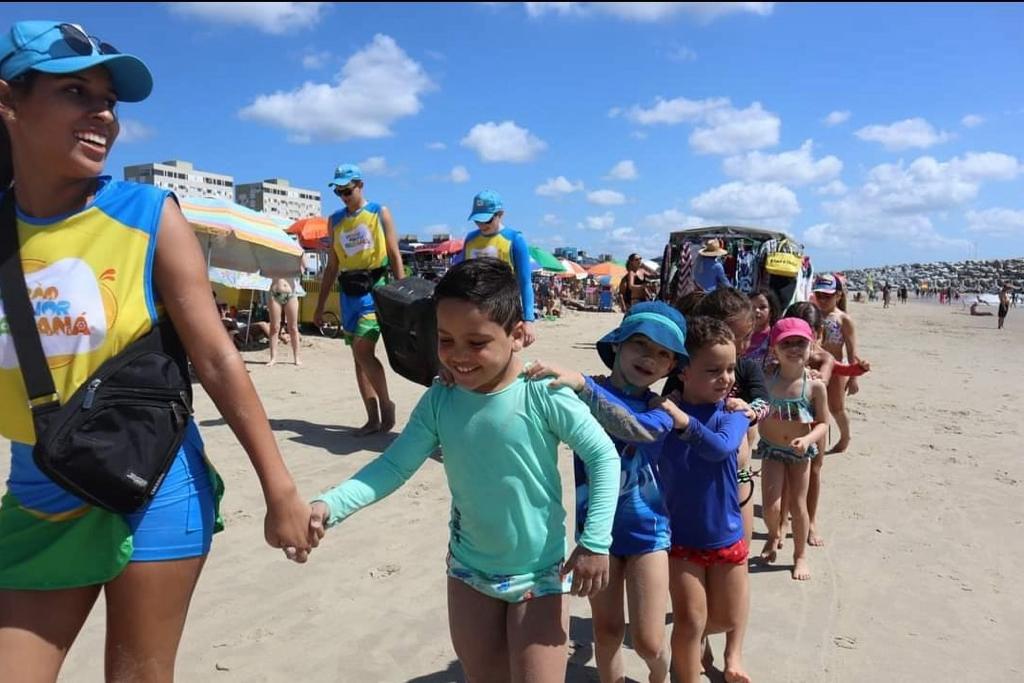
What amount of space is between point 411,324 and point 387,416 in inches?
73.2

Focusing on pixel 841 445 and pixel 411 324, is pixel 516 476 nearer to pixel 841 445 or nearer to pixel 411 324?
pixel 411 324

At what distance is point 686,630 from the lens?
2816 mm

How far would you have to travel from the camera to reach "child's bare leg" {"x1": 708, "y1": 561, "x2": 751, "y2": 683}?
2.90 meters

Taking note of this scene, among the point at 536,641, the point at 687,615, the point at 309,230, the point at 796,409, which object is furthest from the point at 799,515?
the point at 309,230

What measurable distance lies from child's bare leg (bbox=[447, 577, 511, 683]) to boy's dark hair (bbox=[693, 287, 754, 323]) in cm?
175

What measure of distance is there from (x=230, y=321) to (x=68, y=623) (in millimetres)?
11648

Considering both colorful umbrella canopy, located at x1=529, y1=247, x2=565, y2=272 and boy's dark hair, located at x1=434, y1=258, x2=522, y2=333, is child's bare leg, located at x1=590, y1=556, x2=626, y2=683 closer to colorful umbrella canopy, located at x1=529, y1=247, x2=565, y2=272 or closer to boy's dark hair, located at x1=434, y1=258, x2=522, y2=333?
boy's dark hair, located at x1=434, y1=258, x2=522, y2=333

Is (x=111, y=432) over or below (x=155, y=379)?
below

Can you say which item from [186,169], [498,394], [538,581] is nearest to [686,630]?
[538,581]

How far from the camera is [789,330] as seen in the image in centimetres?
418

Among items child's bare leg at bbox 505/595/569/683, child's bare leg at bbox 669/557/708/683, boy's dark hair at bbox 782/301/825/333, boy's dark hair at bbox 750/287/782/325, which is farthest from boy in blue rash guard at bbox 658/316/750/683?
boy's dark hair at bbox 750/287/782/325

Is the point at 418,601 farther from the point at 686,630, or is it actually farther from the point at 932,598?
the point at 932,598

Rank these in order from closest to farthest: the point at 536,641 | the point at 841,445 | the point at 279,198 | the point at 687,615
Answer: the point at 536,641, the point at 687,615, the point at 841,445, the point at 279,198

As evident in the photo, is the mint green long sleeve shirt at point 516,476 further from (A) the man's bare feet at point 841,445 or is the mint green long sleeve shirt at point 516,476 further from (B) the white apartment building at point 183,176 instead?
(B) the white apartment building at point 183,176
